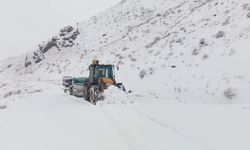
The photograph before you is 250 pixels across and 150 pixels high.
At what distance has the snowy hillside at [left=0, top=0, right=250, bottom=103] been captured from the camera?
22.8 m

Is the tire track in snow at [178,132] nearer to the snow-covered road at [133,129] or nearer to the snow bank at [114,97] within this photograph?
the snow-covered road at [133,129]

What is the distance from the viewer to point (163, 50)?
36.8 metres

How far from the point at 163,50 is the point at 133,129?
26193 mm

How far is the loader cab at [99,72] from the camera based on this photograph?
2269 centimetres

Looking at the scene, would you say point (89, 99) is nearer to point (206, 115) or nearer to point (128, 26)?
point (206, 115)

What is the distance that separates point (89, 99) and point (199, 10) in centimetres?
2397

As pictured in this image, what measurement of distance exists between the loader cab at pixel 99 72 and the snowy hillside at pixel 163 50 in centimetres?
323

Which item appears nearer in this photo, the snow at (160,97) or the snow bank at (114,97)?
the snow at (160,97)

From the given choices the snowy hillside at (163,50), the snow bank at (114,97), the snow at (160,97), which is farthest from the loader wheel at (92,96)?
the snowy hillside at (163,50)

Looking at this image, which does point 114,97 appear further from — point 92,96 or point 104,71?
point 104,71

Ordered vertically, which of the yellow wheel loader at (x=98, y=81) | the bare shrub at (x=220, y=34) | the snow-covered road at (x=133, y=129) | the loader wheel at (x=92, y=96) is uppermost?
the bare shrub at (x=220, y=34)

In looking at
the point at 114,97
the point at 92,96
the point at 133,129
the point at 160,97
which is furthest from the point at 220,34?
the point at 133,129

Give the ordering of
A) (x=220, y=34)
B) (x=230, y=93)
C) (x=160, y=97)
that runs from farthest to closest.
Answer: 1. (x=220, y=34)
2. (x=160, y=97)
3. (x=230, y=93)

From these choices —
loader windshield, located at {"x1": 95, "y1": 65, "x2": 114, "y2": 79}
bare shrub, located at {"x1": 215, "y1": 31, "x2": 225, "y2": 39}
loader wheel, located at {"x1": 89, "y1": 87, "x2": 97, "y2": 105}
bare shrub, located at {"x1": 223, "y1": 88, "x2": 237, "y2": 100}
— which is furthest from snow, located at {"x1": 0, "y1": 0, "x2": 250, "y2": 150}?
loader windshield, located at {"x1": 95, "y1": 65, "x2": 114, "y2": 79}
